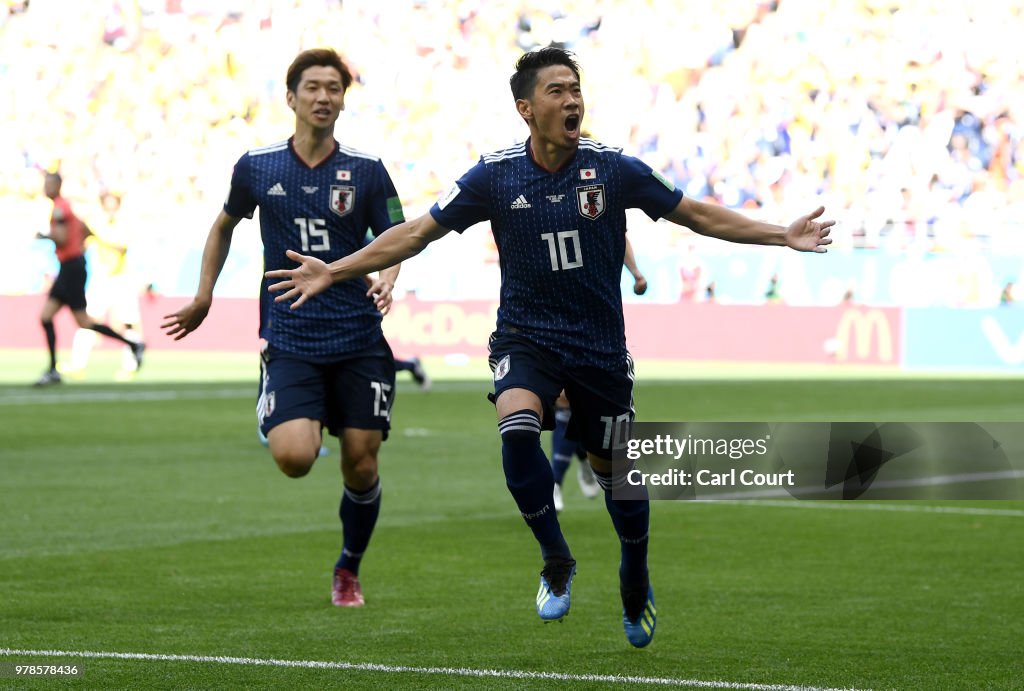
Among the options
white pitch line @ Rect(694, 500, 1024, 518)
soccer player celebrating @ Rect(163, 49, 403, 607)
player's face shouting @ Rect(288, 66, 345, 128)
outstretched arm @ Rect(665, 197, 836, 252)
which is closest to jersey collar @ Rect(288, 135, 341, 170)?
soccer player celebrating @ Rect(163, 49, 403, 607)

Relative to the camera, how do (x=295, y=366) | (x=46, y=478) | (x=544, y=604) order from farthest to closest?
(x=46, y=478) → (x=295, y=366) → (x=544, y=604)

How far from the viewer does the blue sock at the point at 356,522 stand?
7.45m

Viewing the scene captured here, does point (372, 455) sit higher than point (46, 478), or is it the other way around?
point (372, 455)

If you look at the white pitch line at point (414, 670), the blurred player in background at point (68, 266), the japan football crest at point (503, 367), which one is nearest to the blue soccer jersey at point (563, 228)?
the japan football crest at point (503, 367)

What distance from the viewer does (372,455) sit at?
24.3 feet

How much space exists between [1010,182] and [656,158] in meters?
6.56

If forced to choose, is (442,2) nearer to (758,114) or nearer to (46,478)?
(758,114)

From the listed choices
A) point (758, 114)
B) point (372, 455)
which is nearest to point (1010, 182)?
point (758, 114)

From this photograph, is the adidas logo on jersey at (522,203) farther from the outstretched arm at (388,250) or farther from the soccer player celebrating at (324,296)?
the soccer player celebrating at (324,296)

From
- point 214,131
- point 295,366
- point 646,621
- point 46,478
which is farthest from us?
point 214,131

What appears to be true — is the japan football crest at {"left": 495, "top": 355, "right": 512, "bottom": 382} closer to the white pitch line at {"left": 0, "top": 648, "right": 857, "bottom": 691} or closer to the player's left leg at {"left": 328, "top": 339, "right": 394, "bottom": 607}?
the white pitch line at {"left": 0, "top": 648, "right": 857, "bottom": 691}

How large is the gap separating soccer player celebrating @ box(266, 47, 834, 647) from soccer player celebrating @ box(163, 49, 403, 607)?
125cm

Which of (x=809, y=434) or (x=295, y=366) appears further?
(x=809, y=434)

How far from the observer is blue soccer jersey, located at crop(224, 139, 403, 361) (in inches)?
286
